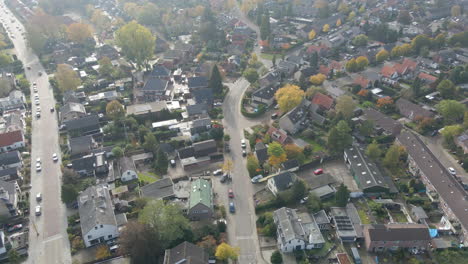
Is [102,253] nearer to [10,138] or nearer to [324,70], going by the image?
[10,138]

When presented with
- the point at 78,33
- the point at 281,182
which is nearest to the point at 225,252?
the point at 281,182

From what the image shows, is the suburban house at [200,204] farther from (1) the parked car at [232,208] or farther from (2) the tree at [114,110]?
(2) the tree at [114,110]

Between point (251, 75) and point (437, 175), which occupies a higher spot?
point (251, 75)

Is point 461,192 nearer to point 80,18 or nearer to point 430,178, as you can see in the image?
point 430,178

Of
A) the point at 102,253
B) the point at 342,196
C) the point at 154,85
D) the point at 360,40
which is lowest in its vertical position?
the point at 342,196

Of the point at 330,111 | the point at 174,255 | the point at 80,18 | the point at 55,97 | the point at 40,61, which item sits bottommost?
the point at 174,255

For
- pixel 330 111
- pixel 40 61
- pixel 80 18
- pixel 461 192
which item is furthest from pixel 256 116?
pixel 80 18
